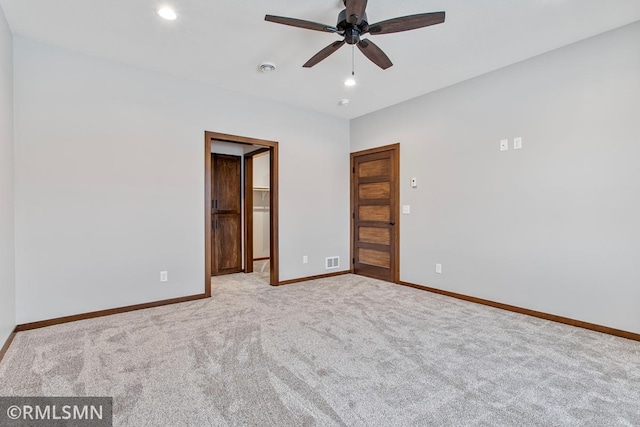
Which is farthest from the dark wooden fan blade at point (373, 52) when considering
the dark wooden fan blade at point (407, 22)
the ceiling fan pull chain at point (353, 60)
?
the ceiling fan pull chain at point (353, 60)

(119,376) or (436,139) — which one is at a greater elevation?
(436,139)

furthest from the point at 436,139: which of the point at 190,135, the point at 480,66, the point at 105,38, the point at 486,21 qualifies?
the point at 105,38

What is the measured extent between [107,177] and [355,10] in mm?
2984

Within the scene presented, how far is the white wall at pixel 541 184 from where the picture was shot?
2797mm

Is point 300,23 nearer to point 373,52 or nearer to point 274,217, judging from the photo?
point 373,52

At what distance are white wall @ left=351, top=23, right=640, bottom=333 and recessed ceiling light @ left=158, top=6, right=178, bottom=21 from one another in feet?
10.7

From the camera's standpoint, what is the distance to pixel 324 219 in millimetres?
5227

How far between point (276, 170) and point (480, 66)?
115 inches

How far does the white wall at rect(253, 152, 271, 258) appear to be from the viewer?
7.16 metres

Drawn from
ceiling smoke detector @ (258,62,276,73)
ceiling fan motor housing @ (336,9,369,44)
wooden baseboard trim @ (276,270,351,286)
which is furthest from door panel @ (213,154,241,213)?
ceiling fan motor housing @ (336,9,369,44)

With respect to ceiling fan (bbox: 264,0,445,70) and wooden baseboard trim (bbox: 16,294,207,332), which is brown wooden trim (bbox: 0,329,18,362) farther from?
ceiling fan (bbox: 264,0,445,70)

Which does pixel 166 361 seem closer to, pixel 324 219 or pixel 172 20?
pixel 172 20

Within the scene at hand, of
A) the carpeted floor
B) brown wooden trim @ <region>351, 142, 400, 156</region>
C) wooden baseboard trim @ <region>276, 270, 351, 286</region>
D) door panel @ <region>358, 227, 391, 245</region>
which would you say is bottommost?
the carpeted floor

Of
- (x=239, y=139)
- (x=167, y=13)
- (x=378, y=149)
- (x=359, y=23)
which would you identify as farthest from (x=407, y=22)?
(x=378, y=149)
